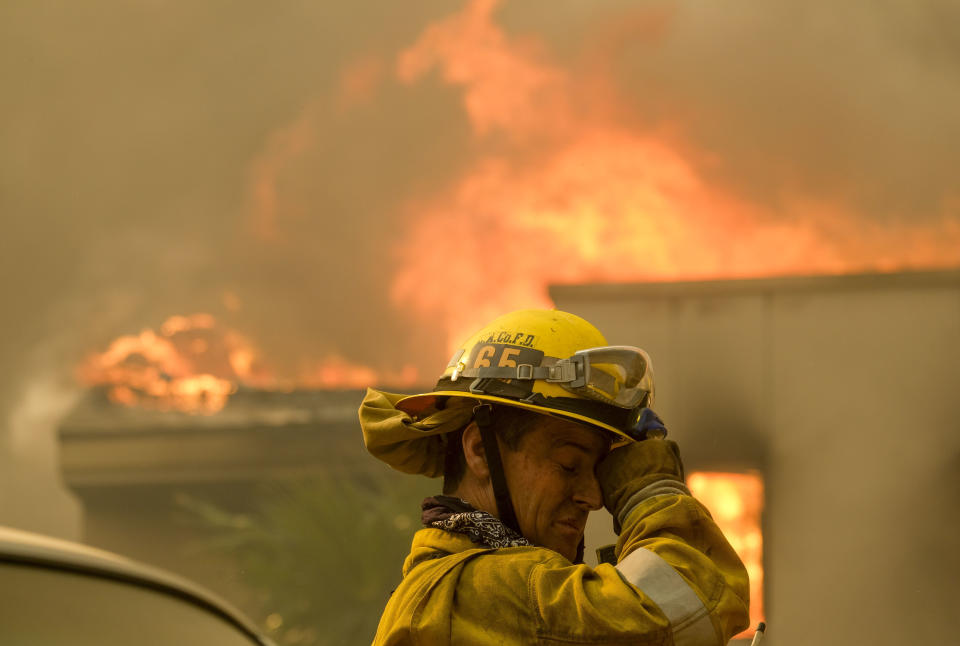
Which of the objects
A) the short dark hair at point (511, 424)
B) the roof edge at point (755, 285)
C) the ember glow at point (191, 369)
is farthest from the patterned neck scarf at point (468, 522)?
the ember glow at point (191, 369)

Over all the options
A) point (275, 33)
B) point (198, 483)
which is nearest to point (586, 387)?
point (198, 483)

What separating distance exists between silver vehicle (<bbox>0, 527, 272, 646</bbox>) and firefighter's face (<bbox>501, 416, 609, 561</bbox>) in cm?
75

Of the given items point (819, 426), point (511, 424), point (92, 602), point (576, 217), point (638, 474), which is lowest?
point (92, 602)

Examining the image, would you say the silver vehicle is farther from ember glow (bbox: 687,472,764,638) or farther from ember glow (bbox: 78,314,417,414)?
ember glow (bbox: 78,314,417,414)

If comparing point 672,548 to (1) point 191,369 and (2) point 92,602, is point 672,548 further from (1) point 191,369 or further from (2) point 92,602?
(1) point 191,369

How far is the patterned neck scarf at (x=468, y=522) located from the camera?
2334 millimetres

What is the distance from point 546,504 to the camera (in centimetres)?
245

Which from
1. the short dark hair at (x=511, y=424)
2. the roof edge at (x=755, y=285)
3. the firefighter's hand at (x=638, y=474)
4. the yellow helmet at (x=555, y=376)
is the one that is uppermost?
the roof edge at (x=755, y=285)

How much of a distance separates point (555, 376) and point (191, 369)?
37187 millimetres

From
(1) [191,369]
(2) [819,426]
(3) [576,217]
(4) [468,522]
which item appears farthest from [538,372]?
(1) [191,369]

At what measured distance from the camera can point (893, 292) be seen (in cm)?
824

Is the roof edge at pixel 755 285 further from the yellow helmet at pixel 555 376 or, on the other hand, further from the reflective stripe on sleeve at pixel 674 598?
the reflective stripe on sleeve at pixel 674 598

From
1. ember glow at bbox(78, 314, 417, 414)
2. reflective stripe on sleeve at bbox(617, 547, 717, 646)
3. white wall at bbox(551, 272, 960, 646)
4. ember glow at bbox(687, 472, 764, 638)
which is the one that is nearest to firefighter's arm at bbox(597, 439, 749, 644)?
reflective stripe on sleeve at bbox(617, 547, 717, 646)

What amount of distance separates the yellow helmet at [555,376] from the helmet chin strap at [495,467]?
5cm
